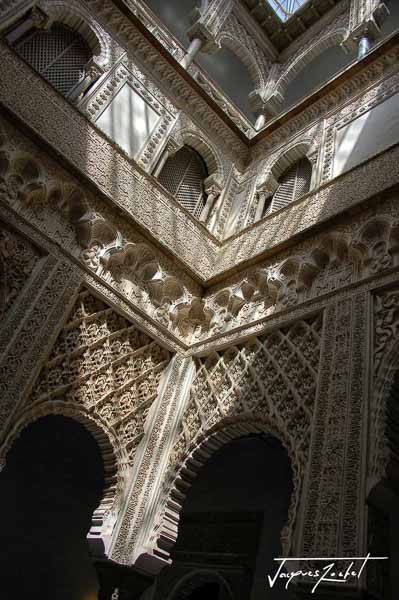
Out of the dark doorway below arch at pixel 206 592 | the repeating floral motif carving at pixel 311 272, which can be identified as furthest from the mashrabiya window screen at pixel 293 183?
the dark doorway below arch at pixel 206 592

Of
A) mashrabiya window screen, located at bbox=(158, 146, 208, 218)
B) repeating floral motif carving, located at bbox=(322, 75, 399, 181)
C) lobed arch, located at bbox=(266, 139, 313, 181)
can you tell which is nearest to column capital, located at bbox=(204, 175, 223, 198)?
mashrabiya window screen, located at bbox=(158, 146, 208, 218)

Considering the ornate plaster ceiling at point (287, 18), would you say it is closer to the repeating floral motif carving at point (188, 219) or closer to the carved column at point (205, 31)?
the carved column at point (205, 31)

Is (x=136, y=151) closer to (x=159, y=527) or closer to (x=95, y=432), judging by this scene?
(x=95, y=432)

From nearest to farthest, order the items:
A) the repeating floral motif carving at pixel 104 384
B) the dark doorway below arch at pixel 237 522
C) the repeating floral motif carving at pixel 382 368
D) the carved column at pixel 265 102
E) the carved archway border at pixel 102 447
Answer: the repeating floral motif carving at pixel 382 368 < the carved archway border at pixel 102 447 < the repeating floral motif carving at pixel 104 384 < the dark doorway below arch at pixel 237 522 < the carved column at pixel 265 102

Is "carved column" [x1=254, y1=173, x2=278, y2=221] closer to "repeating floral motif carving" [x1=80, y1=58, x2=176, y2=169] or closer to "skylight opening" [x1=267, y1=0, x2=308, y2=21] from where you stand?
"repeating floral motif carving" [x1=80, y1=58, x2=176, y2=169]

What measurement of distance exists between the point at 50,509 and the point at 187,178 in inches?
168

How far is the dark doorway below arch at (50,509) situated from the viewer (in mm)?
5230

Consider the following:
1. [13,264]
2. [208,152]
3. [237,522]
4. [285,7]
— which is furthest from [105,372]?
[285,7]

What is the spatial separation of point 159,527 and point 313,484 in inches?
54.3

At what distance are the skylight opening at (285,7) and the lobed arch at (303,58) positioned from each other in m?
1.07

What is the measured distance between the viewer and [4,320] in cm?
332

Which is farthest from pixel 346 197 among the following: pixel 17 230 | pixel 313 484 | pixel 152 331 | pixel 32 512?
pixel 32 512

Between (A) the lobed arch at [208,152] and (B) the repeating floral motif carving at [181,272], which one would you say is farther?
(A) the lobed arch at [208,152]

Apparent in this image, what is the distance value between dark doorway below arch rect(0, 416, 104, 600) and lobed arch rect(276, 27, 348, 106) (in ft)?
19.7
